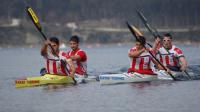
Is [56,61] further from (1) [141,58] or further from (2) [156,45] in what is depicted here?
(2) [156,45]

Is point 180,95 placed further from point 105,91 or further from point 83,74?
point 83,74

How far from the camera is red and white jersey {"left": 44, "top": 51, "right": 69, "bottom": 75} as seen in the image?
33656 mm

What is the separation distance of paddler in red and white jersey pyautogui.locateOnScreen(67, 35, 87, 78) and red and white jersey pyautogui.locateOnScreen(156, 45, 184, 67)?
128 inches

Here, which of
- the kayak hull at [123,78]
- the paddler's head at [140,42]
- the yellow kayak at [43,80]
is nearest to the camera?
the paddler's head at [140,42]

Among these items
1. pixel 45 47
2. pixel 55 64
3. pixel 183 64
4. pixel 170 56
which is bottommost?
pixel 183 64

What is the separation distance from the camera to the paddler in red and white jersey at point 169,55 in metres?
35.7

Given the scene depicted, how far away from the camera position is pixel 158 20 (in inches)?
6186

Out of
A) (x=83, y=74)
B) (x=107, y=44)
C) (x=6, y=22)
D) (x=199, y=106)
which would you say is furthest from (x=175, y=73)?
(x=6, y=22)

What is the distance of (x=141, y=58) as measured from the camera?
3362 cm

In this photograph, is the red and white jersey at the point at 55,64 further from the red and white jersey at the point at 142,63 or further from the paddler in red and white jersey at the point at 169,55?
the paddler in red and white jersey at the point at 169,55

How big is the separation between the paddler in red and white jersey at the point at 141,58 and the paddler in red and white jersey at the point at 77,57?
2.00 meters

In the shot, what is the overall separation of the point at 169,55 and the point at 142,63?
2.40m

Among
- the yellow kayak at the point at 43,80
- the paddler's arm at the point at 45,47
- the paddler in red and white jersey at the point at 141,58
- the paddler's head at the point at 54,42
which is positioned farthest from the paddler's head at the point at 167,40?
the paddler's arm at the point at 45,47

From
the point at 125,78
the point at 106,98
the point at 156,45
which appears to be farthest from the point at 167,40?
the point at 106,98
